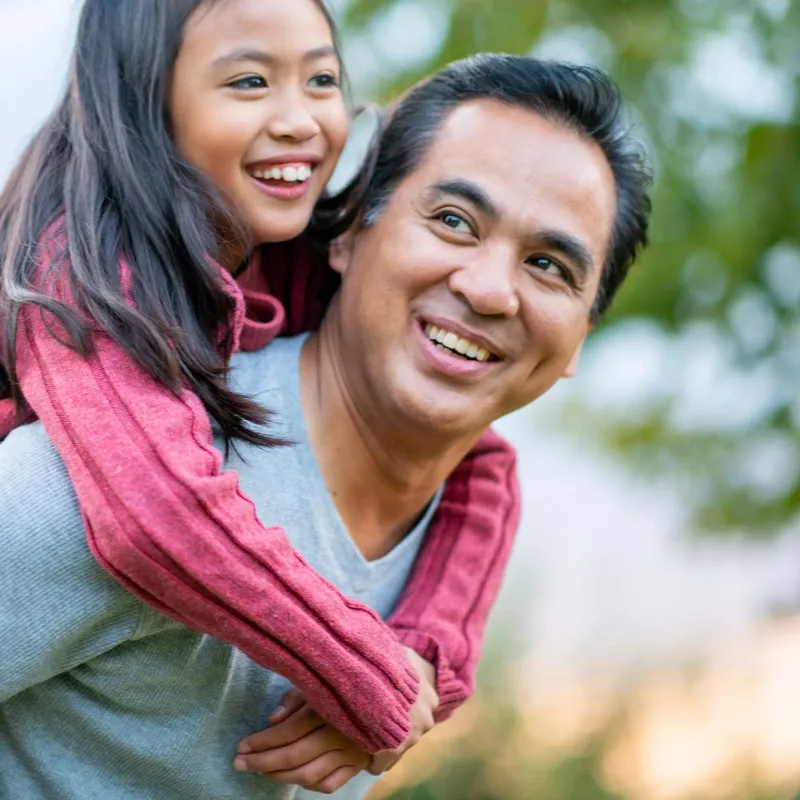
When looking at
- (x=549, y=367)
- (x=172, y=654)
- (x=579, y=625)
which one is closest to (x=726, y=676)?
(x=579, y=625)

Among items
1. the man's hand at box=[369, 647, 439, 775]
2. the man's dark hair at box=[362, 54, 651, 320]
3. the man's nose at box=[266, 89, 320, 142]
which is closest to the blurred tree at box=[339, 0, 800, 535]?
the man's dark hair at box=[362, 54, 651, 320]

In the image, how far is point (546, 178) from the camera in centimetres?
217

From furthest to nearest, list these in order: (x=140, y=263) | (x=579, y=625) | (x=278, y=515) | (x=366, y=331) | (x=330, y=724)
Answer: (x=579, y=625), (x=366, y=331), (x=278, y=515), (x=330, y=724), (x=140, y=263)

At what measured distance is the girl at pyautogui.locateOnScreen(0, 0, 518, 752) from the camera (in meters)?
1.61

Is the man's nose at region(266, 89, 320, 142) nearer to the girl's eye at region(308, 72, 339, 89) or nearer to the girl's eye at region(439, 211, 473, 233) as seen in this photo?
the girl's eye at region(308, 72, 339, 89)

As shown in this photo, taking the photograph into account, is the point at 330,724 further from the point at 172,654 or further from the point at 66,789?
the point at 66,789

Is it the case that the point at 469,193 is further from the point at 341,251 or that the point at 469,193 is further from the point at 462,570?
the point at 462,570

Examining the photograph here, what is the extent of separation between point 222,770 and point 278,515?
1.40 feet

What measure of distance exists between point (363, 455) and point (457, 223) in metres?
0.46

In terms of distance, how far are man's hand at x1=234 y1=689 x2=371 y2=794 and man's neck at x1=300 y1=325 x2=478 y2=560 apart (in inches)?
15.7

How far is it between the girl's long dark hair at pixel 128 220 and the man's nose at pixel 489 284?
410 mm

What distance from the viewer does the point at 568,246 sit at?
219 centimetres

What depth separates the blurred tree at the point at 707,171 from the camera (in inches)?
170

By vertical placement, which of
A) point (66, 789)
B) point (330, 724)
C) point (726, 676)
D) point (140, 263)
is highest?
point (140, 263)
